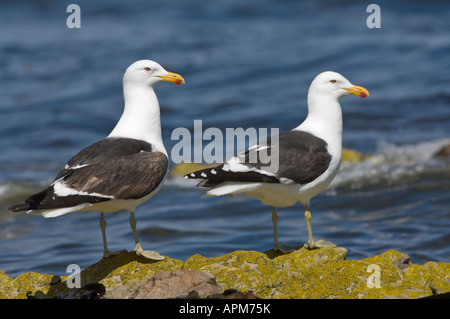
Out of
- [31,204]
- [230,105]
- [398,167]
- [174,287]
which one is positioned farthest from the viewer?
[230,105]

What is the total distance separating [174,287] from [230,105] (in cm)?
1292

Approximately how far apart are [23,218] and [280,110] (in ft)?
24.6

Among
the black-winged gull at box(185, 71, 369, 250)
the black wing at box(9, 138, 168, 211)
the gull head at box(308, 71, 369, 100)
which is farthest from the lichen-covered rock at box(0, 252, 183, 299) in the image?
the gull head at box(308, 71, 369, 100)

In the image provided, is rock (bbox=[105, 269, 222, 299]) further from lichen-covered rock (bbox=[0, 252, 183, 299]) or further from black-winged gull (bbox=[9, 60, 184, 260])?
black-winged gull (bbox=[9, 60, 184, 260])

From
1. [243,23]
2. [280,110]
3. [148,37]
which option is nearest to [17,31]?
[148,37]

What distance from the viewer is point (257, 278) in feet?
19.7

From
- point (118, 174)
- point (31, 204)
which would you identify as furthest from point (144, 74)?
point (31, 204)

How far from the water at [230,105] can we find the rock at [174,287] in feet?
11.9

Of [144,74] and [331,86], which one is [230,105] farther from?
[331,86]

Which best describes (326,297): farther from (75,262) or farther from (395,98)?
(395,98)

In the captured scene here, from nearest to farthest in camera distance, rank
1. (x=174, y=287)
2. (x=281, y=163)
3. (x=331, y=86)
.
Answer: (x=174, y=287), (x=281, y=163), (x=331, y=86)

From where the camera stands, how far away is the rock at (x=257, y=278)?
5688 mm

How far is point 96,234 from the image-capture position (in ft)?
35.3

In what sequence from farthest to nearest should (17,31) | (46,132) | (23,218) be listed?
(17,31)
(46,132)
(23,218)
